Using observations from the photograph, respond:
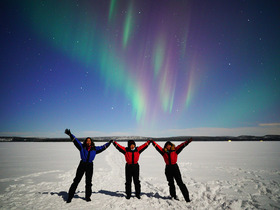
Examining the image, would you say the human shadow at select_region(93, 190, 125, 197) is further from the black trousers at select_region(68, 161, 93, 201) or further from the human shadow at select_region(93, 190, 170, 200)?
the black trousers at select_region(68, 161, 93, 201)

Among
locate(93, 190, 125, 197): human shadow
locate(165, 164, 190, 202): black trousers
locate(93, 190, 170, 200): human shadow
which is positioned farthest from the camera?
locate(93, 190, 125, 197): human shadow

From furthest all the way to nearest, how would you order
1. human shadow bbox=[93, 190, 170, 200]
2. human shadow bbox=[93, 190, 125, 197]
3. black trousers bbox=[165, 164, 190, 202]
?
human shadow bbox=[93, 190, 125, 197]
human shadow bbox=[93, 190, 170, 200]
black trousers bbox=[165, 164, 190, 202]

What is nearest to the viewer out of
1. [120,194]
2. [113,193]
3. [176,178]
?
[176,178]

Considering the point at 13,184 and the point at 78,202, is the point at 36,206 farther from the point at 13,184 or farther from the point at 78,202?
the point at 13,184

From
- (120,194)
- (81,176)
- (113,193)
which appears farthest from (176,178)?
(81,176)

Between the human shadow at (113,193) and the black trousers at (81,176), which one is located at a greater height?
the black trousers at (81,176)

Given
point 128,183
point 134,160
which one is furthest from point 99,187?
point 134,160

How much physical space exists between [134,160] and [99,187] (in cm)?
240

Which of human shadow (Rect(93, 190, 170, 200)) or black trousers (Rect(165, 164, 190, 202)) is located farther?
human shadow (Rect(93, 190, 170, 200))

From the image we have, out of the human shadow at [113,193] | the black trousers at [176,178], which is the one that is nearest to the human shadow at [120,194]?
the human shadow at [113,193]

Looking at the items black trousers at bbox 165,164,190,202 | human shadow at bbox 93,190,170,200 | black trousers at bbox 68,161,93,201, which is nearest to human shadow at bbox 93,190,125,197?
human shadow at bbox 93,190,170,200

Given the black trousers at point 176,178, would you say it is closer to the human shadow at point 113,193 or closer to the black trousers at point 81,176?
the human shadow at point 113,193

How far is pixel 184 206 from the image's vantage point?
438cm

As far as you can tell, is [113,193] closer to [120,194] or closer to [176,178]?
[120,194]
